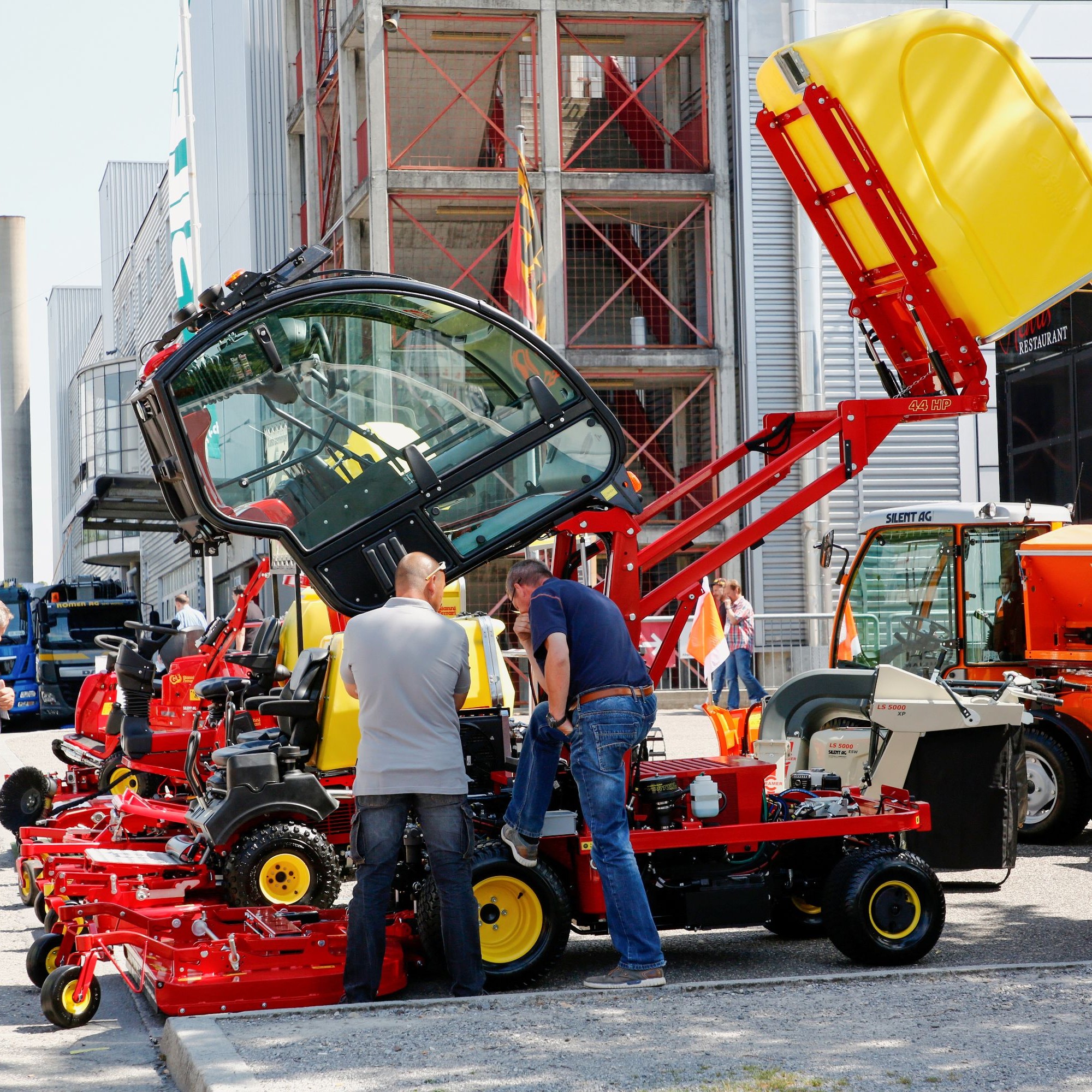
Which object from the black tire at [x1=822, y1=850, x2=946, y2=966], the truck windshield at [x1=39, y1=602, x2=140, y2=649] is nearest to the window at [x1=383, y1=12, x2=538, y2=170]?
the truck windshield at [x1=39, y1=602, x2=140, y2=649]

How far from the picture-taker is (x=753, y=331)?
24.5m

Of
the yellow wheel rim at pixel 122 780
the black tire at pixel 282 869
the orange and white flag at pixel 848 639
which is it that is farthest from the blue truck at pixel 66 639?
the black tire at pixel 282 869

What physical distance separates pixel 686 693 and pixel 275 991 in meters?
18.5

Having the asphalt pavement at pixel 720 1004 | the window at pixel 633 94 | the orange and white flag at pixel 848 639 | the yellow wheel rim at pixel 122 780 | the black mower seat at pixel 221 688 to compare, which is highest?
the window at pixel 633 94

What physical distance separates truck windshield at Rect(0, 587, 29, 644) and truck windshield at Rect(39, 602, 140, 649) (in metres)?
1.41

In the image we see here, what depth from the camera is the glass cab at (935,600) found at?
11148mm

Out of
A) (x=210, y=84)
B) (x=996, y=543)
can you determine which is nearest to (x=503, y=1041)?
(x=996, y=543)

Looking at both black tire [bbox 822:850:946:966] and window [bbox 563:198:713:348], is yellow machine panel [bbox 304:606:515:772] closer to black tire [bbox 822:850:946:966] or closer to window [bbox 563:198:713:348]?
black tire [bbox 822:850:946:966]

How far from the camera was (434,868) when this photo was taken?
6.06 m

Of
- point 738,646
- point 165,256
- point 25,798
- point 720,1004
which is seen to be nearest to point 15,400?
point 165,256

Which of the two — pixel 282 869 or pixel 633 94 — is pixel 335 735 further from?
pixel 633 94

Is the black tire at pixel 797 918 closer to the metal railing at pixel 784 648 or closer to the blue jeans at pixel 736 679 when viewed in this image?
the blue jeans at pixel 736 679

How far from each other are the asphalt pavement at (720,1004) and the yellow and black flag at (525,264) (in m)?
13.3

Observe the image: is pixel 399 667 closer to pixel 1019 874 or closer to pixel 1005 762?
pixel 1005 762
